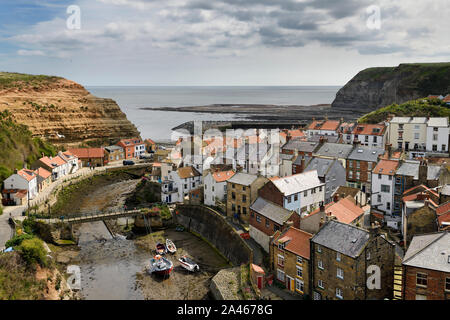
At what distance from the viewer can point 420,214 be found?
2958 centimetres

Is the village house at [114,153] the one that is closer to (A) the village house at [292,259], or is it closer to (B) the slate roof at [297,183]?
(B) the slate roof at [297,183]

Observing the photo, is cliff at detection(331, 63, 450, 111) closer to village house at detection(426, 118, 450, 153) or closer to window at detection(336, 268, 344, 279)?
village house at detection(426, 118, 450, 153)

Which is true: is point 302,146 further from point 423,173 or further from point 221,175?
point 423,173

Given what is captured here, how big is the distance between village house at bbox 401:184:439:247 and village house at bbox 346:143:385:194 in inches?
506

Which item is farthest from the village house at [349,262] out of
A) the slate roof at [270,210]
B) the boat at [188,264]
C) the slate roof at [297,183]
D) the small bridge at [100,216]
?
the small bridge at [100,216]

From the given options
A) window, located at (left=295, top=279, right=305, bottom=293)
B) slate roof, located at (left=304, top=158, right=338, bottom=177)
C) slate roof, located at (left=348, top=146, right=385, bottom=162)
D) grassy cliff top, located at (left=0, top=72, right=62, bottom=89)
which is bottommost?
window, located at (left=295, top=279, right=305, bottom=293)

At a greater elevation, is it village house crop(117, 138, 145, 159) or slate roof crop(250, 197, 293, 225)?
village house crop(117, 138, 145, 159)

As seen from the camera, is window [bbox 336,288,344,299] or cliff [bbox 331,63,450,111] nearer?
window [bbox 336,288,344,299]

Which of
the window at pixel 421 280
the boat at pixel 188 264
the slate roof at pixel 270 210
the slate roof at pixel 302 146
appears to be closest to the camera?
the window at pixel 421 280

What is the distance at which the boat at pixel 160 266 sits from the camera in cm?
3234

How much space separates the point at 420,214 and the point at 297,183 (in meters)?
11.4

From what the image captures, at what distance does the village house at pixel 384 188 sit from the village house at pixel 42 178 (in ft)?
146

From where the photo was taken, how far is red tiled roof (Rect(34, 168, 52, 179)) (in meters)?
56.8

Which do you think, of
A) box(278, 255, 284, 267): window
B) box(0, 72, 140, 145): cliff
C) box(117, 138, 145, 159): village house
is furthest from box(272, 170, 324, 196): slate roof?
box(0, 72, 140, 145): cliff
